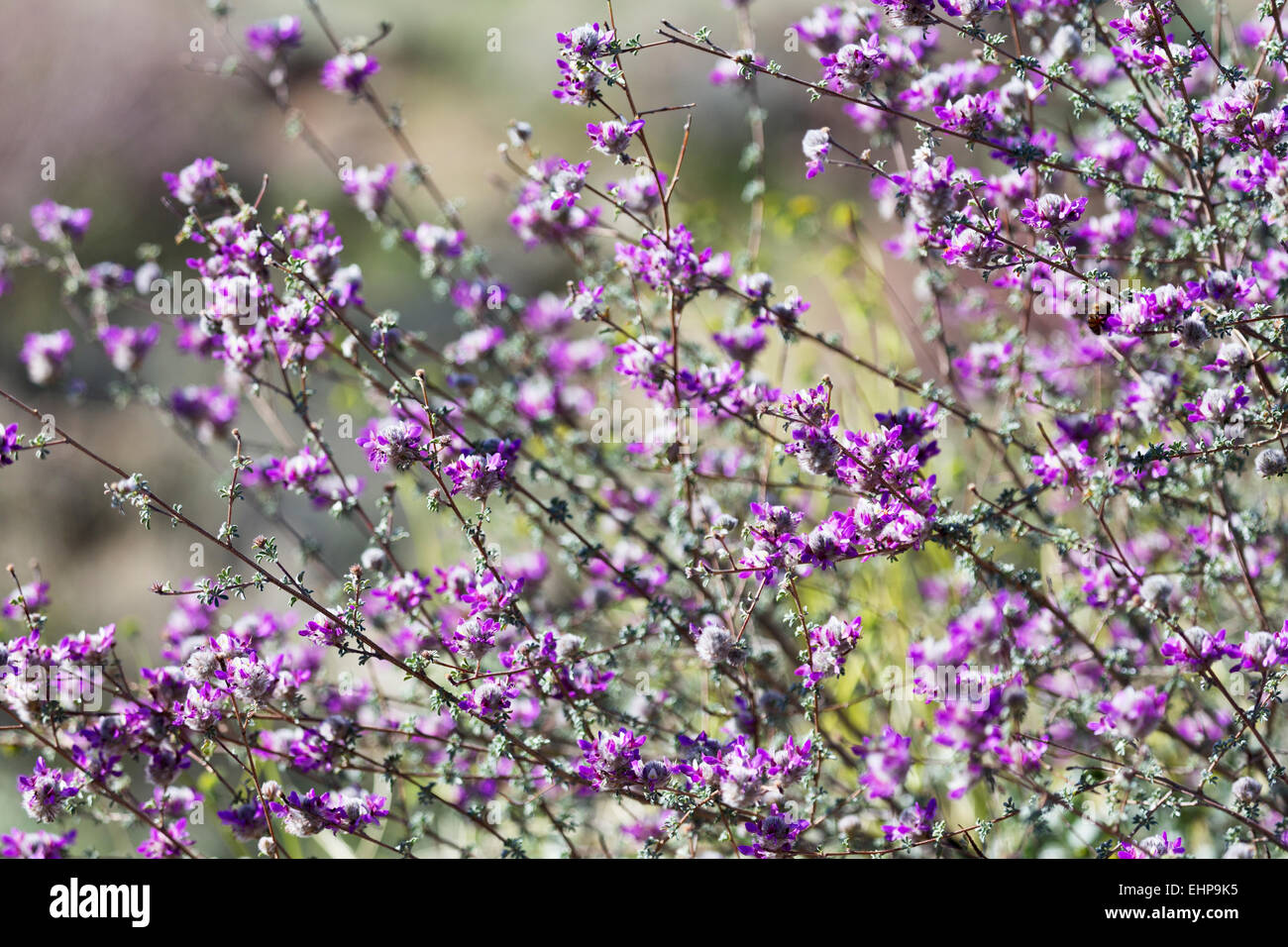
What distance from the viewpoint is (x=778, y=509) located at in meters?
1.42

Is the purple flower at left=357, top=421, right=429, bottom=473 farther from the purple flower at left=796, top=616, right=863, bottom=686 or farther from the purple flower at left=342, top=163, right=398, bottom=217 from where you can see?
the purple flower at left=342, top=163, right=398, bottom=217

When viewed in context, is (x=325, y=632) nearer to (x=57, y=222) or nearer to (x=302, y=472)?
(x=302, y=472)

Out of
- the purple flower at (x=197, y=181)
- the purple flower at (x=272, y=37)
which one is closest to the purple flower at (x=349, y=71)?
the purple flower at (x=272, y=37)

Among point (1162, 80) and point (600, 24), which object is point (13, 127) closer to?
point (600, 24)

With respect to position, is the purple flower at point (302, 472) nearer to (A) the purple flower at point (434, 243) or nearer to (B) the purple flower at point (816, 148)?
(A) the purple flower at point (434, 243)

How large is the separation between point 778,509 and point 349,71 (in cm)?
140

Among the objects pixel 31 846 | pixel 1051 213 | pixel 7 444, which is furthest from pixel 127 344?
pixel 1051 213

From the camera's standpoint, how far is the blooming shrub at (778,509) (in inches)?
56.7

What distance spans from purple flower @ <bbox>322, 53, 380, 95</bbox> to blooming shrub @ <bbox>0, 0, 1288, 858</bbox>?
0.04ft

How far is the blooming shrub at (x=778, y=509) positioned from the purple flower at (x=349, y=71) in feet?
0.04

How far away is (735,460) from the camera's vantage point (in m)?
2.33

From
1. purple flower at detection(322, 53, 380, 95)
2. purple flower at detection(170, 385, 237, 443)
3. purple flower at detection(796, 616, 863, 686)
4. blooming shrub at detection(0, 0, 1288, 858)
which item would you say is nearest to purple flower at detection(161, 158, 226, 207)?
blooming shrub at detection(0, 0, 1288, 858)
